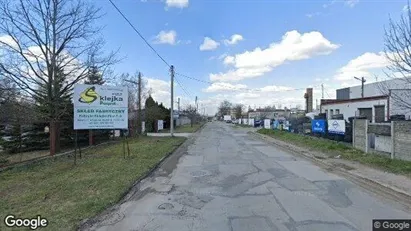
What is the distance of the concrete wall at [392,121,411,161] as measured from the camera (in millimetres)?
12016

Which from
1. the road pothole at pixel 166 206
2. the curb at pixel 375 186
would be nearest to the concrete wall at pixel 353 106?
the curb at pixel 375 186

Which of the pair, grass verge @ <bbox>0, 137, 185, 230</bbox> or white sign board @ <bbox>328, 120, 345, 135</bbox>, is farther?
white sign board @ <bbox>328, 120, 345, 135</bbox>

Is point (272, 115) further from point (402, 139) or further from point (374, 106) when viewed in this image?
point (402, 139)

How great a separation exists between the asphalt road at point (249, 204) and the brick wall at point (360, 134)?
590 centimetres

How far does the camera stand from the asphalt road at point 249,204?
5.67m

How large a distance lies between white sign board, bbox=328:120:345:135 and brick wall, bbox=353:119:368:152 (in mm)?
3889

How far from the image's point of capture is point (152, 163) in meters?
13.3

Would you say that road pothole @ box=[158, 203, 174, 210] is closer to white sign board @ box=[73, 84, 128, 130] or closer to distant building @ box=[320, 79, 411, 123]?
white sign board @ box=[73, 84, 128, 130]

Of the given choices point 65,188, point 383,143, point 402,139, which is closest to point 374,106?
point 383,143

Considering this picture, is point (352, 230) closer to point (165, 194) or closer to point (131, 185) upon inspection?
point (165, 194)

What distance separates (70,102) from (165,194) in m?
15.8

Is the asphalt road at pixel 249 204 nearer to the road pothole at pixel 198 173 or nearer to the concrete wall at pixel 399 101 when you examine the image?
the road pothole at pixel 198 173

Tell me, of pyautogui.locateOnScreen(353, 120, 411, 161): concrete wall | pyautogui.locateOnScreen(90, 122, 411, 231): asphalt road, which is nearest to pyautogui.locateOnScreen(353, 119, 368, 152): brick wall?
pyautogui.locateOnScreen(353, 120, 411, 161): concrete wall

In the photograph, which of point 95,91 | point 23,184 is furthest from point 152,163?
point 23,184
